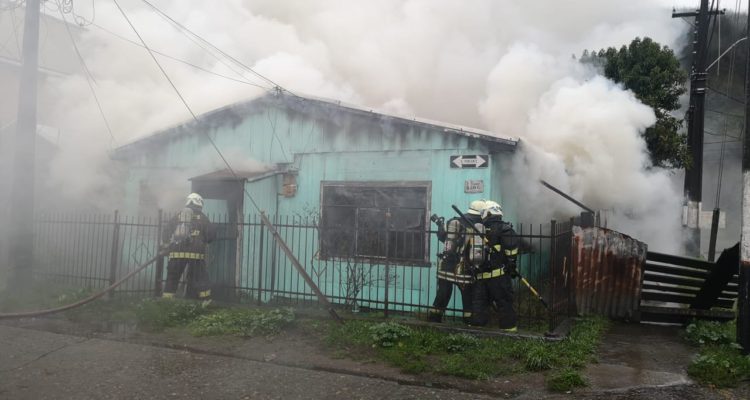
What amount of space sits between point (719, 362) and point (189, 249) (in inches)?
276

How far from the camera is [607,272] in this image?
7715 millimetres

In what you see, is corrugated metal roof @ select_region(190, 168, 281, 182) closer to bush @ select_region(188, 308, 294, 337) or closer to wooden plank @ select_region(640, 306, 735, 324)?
bush @ select_region(188, 308, 294, 337)

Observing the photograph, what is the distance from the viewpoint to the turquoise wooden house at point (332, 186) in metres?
7.84

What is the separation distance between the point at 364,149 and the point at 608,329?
14.8 feet

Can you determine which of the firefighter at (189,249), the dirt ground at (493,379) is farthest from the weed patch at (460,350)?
the firefighter at (189,249)

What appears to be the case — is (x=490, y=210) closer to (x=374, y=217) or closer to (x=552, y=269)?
(x=552, y=269)

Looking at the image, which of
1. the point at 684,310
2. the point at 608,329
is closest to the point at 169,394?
the point at 608,329

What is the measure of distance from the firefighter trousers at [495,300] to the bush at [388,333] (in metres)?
0.97

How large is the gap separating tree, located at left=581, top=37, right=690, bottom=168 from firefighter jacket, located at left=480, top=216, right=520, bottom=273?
7332 millimetres

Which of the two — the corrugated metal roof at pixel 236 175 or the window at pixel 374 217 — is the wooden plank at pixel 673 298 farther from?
the corrugated metal roof at pixel 236 175

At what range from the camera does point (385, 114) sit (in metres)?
8.05

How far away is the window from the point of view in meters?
8.14

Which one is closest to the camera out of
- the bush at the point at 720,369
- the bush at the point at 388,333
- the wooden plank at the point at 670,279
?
the bush at the point at 720,369

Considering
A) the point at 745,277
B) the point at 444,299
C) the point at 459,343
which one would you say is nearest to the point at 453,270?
the point at 444,299
